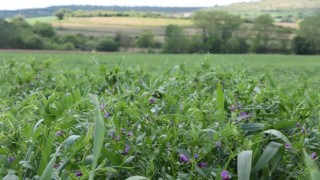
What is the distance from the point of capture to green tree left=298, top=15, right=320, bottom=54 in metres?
72.5

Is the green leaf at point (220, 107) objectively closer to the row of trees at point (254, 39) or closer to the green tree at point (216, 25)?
the row of trees at point (254, 39)

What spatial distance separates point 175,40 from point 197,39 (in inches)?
170

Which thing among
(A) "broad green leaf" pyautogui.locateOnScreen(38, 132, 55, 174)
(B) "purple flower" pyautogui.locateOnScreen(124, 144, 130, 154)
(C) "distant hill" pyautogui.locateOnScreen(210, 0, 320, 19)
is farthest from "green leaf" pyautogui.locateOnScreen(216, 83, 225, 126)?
(C) "distant hill" pyautogui.locateOnScreen(210, 0, 320, 19)

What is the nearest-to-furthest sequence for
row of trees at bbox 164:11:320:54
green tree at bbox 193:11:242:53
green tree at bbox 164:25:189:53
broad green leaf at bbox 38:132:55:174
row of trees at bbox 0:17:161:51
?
broad green leaf at bbox 38:132:55:174 → row of trees at bbox 0:17:161:51 → row of trees at bbox 164:11:320:54 → green tree at bbox 164:25:189:53 → green tree at bbox 193:11:242:53

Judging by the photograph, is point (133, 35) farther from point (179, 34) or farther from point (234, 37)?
point (234, 37)

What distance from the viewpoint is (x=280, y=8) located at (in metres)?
112

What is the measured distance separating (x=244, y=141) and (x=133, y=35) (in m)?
76.0

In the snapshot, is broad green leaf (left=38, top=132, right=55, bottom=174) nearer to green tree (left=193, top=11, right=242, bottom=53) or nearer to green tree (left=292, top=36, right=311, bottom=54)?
green tree (left=193, top=11, right=242, bottom=53)

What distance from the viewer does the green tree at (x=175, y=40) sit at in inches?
2970

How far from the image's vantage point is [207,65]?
9.62 ft

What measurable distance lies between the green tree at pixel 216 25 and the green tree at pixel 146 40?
8.64 metres

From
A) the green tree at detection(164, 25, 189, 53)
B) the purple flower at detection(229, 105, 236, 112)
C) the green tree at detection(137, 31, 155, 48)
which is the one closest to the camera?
the purple flower at detection(229, 105, 236, 112)

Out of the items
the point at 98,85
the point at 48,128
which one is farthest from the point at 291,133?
the point at 98,85

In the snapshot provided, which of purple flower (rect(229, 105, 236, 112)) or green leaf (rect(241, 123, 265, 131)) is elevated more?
purple flower (rect(229, 105, 236, 112))
